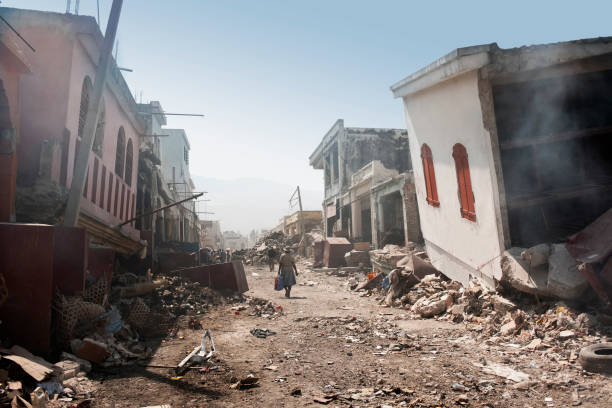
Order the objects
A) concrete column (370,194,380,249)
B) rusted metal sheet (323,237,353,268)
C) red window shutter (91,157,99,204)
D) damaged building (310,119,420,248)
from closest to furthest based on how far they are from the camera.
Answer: red window shutter (91,157,99,204) → rusted metal sheet (323,237,353,268) → damaged building (310,119,420,248) → concrete column (370,194,380,249)

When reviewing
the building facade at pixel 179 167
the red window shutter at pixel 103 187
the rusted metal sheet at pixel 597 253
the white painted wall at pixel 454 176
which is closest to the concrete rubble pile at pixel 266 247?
the building facade at pixel 179 167

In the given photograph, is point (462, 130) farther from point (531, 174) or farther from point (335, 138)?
point (335, 138)

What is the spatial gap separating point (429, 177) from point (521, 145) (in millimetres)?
2906

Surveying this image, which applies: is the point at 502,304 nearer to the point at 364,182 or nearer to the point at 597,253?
the point at 597,253

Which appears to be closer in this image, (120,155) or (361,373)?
(361,373)

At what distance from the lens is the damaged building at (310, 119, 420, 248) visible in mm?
18625

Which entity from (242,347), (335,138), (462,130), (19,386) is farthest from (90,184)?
(335,138)

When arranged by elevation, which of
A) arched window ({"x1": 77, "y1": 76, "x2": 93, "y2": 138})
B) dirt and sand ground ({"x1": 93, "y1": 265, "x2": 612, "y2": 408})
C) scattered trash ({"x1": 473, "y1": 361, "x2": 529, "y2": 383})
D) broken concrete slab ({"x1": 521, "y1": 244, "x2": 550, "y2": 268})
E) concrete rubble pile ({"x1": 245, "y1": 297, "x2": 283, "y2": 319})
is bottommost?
scattered trash ({"x1": 473, "y1": 361, "x2": 529, "y2": 383})

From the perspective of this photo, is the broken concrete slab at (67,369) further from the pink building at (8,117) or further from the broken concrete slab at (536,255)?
the broken concrete slab at (536,255)

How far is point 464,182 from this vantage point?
8094 millimetres

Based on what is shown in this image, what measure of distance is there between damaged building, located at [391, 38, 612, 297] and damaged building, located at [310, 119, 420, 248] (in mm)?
8065

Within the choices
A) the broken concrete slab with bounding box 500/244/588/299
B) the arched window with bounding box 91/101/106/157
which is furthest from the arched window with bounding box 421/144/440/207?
the arched window with bounding box 91/101/106/157

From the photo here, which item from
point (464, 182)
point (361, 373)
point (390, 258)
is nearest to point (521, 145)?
point (464, 182)

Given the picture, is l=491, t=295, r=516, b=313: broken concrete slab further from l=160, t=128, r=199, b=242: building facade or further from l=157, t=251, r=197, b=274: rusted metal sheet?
l=160, t=128, r=199, b=242: building facade
